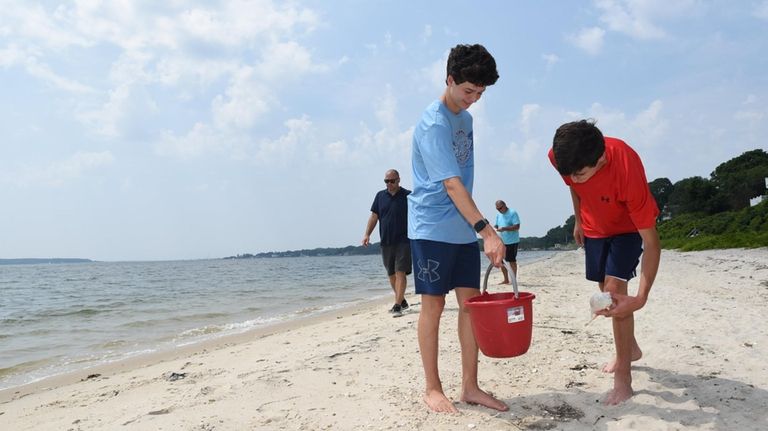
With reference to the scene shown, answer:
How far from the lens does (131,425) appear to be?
10.7 feet

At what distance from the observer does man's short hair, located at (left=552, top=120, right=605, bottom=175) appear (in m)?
2.62

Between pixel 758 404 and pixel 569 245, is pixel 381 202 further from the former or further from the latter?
pixel 569 245

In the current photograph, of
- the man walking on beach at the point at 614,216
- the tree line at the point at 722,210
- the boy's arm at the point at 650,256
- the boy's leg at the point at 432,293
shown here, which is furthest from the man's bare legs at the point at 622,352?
the tree line at the point at 722,210

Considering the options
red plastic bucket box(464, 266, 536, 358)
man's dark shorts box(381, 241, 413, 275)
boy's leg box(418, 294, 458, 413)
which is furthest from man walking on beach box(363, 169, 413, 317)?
red plastic bucket box(464, 266, 536, 358)

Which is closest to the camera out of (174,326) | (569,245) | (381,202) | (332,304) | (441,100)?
(441,100)

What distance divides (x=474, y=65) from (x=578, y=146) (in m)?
0.66

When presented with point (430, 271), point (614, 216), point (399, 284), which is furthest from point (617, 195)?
point (399, 284)

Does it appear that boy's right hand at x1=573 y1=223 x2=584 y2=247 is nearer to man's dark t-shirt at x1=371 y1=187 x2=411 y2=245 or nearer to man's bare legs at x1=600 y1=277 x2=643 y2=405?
man's bare legs at x1=600 y1=277 x2=643 y2=405

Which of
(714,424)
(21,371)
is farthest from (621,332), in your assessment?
(21,371)

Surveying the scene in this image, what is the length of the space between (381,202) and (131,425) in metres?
4.57

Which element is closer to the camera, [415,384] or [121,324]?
[415,384]

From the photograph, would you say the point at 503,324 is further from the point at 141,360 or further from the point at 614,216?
the point at 141,360

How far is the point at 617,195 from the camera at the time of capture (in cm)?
282

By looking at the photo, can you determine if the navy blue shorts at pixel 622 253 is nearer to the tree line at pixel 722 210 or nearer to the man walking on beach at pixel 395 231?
the man walking on beach at pixel 395 231
